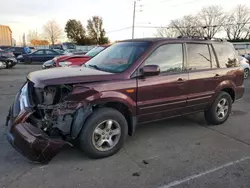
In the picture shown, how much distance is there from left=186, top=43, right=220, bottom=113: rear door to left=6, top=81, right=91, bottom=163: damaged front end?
7.02 ft

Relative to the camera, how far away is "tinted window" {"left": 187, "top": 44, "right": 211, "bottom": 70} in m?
4.62

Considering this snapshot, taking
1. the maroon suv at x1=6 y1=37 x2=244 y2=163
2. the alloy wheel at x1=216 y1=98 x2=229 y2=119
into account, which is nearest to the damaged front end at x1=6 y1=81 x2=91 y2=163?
the maroon suv at x1=6 y1=37 x2=244 y2=163

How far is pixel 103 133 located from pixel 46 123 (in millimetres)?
839

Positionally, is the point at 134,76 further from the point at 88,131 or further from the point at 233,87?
the point at 233,87

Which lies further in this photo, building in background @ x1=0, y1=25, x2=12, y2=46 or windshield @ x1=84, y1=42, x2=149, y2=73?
building in background @ x1=0, y1=25, x2=12, y2=46

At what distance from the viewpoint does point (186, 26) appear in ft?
213

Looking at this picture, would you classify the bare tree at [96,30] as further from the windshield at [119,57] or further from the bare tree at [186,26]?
the windshield at [119,57]

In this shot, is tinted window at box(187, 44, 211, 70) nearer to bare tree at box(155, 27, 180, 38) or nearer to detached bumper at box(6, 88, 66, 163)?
detached bumper at box(6, 88, 66, 163)

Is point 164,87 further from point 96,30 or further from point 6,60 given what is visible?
point 96,30

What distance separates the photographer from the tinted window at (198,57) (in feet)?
15.1

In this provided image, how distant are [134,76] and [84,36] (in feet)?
215

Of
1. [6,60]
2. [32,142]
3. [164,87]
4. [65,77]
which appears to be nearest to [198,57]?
[164,87]

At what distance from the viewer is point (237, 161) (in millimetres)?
3668

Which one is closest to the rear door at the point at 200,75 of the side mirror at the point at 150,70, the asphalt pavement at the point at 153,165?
the asphalt pavement at the point at 153,165
